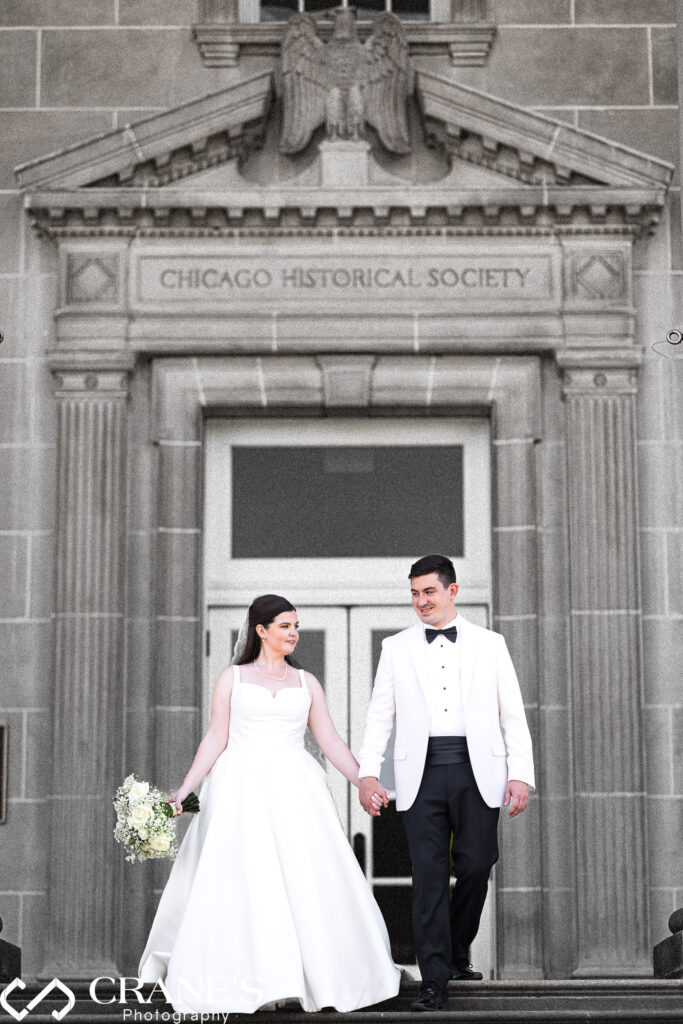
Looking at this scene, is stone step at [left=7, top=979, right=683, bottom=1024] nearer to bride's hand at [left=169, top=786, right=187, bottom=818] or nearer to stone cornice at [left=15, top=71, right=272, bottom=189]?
bride's hand at [left=169, top=786, right=187, bottom=818]

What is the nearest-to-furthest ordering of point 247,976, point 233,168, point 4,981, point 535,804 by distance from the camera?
1. point 247,976
2. point 4,981
3. point 535,804
4. point 233,168

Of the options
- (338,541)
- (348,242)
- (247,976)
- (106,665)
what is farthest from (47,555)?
(247,976)

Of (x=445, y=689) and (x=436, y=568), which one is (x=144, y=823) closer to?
(x=445, y=689)

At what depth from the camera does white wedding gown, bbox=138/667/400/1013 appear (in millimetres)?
6793

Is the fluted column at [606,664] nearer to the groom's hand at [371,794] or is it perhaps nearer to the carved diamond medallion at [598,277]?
the carved diamond medallion at [598,277]

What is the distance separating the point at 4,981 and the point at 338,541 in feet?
13.1

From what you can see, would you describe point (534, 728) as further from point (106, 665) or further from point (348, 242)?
point (348, 242)

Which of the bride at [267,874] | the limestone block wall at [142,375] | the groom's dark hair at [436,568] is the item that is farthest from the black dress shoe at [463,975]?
the limestone block wall at [142,375]

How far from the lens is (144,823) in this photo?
23.7 feet

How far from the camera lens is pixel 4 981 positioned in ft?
27.7

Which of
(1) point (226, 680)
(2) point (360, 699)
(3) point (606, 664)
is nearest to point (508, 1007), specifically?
(1) point (226, 680)

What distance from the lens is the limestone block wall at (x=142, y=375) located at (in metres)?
10.4

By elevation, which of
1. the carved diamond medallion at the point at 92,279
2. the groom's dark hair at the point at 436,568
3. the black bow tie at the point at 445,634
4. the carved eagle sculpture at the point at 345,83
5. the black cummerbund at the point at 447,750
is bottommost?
the black cummerbund at the point at 447,750

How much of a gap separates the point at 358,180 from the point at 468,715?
4.91m
